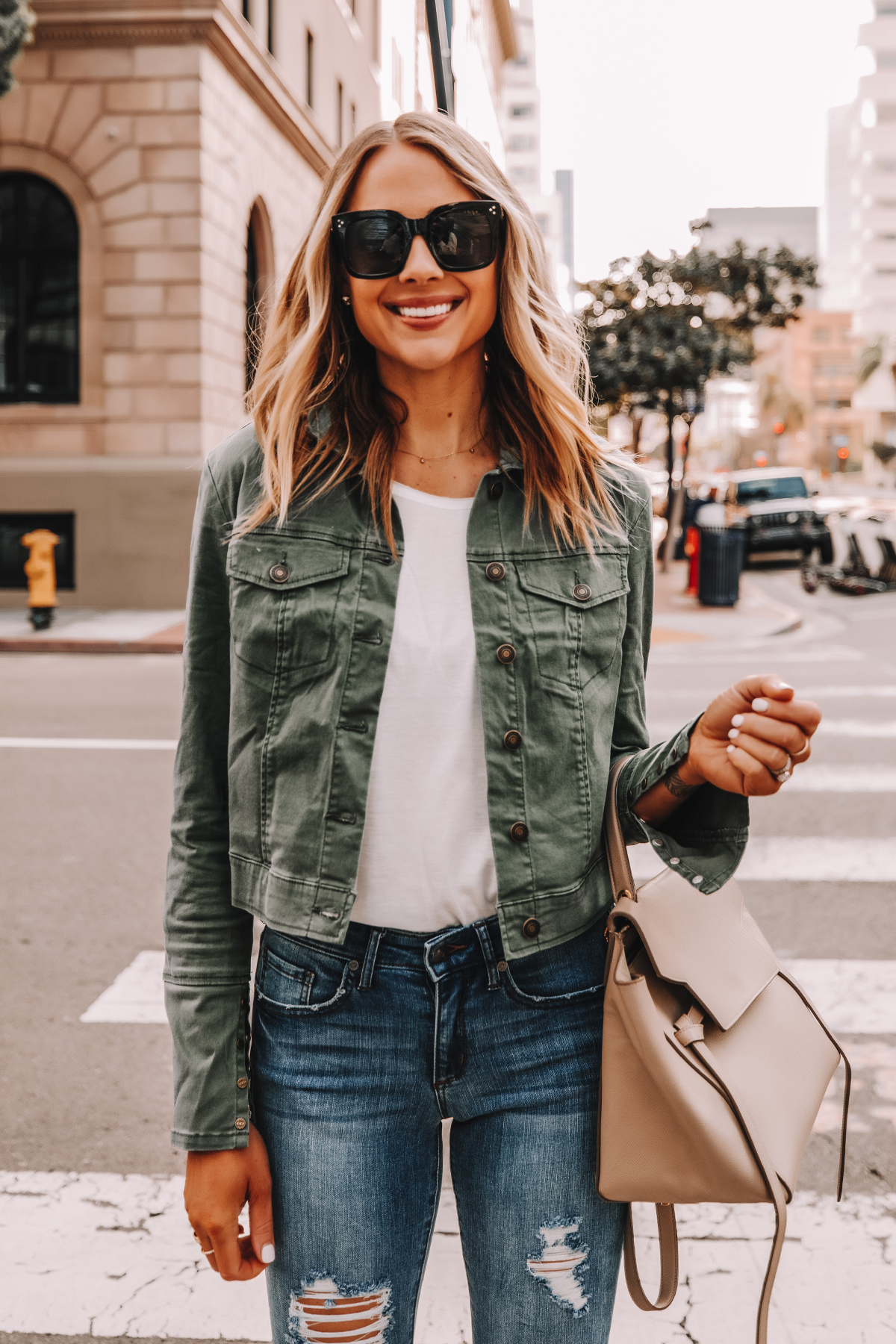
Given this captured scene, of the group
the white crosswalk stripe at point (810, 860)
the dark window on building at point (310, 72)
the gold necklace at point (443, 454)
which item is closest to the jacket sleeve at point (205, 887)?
the gold necklace at point (443, 454)

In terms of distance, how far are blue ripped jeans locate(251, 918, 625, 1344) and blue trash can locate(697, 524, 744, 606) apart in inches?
689

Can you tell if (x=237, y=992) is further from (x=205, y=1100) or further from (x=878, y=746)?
(x=878, y=746)

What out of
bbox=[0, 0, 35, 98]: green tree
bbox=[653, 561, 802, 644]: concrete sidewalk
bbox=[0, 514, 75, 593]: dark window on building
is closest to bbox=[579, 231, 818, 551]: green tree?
bbox=[653, 561, 802, 644]: concrete sidewalk

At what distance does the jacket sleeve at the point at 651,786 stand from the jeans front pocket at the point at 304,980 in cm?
43

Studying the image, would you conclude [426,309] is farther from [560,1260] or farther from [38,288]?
[38,288]

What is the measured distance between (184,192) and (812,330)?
381ft

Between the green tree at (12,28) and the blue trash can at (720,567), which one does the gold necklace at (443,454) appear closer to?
the green tree at (12,28)

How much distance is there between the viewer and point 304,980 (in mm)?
1626

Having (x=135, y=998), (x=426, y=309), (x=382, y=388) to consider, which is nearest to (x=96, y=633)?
(x=135, y=998)

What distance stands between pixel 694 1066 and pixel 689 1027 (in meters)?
0.05

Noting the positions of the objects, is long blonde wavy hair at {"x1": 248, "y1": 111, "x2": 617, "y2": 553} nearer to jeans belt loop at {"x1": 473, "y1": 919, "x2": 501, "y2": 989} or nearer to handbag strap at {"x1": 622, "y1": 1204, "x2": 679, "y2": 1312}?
jeans belt loop at {"x1": 473, "y1": 919, "x2": 501, "y2": 989}

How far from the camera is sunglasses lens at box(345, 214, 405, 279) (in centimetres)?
169

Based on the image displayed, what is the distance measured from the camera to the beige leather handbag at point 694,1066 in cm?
149

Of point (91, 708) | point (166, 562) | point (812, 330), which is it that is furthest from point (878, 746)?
point (812, 330)
